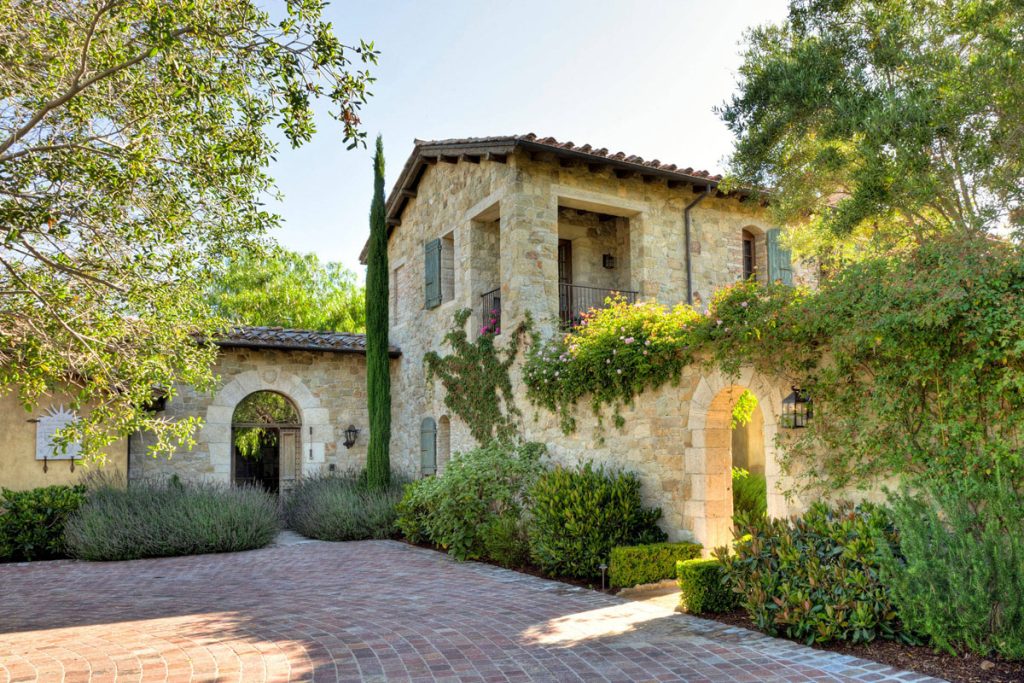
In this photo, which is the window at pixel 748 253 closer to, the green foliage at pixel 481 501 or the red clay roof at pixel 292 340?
the green foliage at pixel 481 501

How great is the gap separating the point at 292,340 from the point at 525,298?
5.26m

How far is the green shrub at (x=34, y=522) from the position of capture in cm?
1031

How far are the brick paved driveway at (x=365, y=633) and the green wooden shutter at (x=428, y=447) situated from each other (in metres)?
4.75

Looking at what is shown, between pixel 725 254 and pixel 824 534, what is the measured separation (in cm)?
778

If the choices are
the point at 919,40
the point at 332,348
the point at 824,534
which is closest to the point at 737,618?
the point at 824,534

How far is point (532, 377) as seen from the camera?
34.1 ft

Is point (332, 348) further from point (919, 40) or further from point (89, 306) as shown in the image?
point (919, 40)

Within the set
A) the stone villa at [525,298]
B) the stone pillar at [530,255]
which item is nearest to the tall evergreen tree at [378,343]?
the stone villa at [525,298]

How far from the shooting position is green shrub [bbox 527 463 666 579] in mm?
8008

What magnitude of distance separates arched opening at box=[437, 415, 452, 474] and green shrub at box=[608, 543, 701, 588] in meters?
6.21

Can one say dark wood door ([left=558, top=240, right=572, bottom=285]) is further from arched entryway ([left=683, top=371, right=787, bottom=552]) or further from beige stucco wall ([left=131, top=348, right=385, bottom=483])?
arched entryway ([left=683, top=371, right=787, bottom=552])

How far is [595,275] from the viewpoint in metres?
13.3

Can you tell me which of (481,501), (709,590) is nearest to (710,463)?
(709,590)

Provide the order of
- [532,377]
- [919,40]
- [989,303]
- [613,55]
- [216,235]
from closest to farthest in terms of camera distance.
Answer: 1. [989,303]
2. [216,235]
3. [919,40]
4. [613,55]
5. [532,377]
